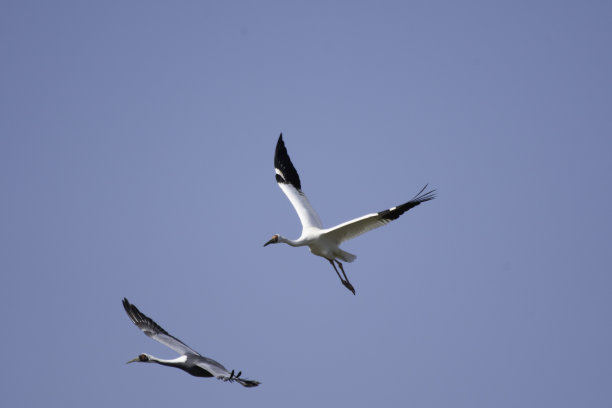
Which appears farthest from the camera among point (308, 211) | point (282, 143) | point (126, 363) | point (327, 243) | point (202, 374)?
point (282, 143)

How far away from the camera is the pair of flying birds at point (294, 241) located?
1878cm

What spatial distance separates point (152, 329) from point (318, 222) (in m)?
4.64

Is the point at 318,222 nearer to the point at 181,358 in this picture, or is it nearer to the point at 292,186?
the point at 292,186

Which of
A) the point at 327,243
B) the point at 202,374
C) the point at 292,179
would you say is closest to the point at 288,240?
the point at 327,243

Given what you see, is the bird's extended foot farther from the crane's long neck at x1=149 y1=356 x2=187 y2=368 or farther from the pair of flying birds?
the crane's long neck at x1=149 y1=356 x2=187 y2=368

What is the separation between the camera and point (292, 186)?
23750 mm

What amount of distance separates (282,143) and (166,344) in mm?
6580

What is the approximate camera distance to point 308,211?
22859 mm

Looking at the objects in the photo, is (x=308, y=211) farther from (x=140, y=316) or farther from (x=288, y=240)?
(x=140, y=316)

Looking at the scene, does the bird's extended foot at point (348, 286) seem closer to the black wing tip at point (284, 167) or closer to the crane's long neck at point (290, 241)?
the crane's long neck at point (290, 241)

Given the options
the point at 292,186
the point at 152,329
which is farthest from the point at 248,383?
the point at 292,186

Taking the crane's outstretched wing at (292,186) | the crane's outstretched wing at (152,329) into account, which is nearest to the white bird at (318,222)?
the crane's outstretched wing at (292,186)

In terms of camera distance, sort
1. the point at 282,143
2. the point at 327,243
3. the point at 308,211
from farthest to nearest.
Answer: the point at 282,143 → the point at 308,211 → the point at 327,243

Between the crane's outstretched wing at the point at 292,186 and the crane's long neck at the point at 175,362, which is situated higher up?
the crane's outstretched wing at the point at 292,186
